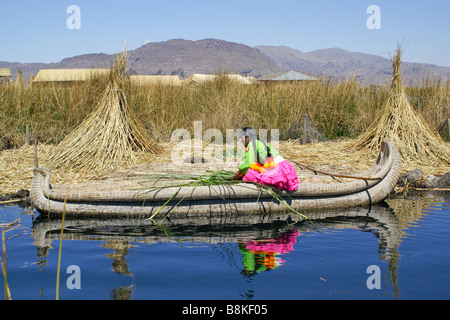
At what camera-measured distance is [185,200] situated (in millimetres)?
6129

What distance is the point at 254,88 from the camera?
13.2 m

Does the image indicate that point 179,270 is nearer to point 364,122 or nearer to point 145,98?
point 145,98

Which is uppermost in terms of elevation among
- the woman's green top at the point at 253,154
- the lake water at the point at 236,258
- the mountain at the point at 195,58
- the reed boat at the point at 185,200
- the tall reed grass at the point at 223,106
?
the mountain at the point at 195,58

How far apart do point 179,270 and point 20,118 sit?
784 cm

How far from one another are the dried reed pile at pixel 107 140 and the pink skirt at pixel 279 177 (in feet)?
10.1

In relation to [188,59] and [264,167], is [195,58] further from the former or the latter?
[264,167]

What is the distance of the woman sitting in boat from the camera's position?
6137 millimetres

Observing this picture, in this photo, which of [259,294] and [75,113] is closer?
[259,294]

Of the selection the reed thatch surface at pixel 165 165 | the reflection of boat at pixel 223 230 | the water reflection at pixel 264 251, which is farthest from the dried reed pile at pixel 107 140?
the water reflection at pixel 264 251

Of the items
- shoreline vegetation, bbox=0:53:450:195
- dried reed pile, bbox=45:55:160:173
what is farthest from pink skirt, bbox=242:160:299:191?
dried reed pile, bbox=45:55:160:173

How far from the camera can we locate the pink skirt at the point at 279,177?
612 cm

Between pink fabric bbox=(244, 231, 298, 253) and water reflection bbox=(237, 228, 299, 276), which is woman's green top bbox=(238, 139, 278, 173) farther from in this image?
pink fabric bbox=(244, 231, 298, 253)

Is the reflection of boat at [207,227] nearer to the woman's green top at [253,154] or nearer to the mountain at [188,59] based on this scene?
the woman's green top at [253,154]

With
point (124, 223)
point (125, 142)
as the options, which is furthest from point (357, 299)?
point (125, 142)
